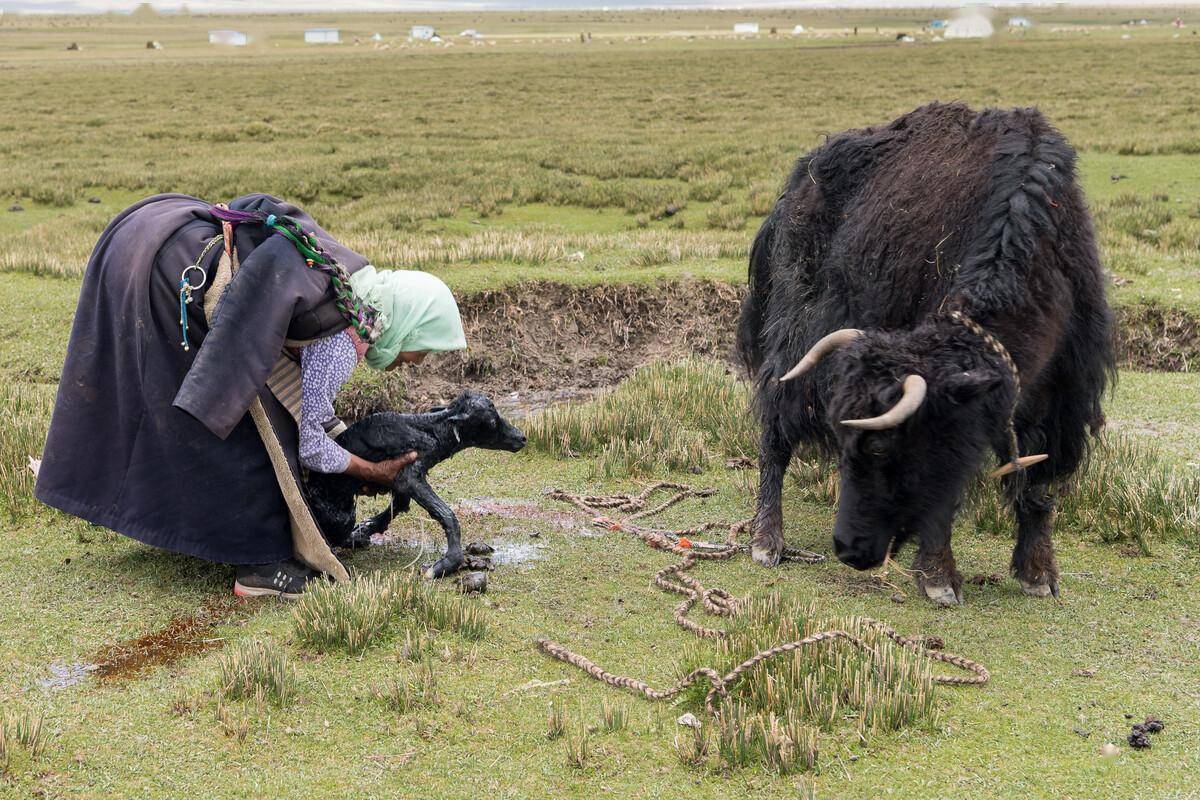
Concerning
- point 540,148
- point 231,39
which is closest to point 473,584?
Result: point 540,148

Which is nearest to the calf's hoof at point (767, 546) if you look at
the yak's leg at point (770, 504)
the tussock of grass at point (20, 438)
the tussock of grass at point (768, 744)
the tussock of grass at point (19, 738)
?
the yak's leg at point (770, 504)

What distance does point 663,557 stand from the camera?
215 inches

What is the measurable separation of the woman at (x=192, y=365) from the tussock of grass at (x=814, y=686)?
176 centimetres

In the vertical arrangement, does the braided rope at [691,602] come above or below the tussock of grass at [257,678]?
below

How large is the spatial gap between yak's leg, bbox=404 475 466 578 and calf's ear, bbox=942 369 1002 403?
2.18m

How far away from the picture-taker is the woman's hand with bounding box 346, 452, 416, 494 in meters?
4.86

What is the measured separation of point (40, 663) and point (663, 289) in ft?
23.0

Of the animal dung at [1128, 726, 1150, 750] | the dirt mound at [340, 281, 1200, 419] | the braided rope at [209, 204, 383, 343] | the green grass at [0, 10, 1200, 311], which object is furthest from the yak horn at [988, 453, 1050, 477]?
the green grass at [0, 10, 1200, 311]

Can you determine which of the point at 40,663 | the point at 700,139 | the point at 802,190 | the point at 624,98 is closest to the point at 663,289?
the point at 802,190

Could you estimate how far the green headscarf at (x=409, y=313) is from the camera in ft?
15.4

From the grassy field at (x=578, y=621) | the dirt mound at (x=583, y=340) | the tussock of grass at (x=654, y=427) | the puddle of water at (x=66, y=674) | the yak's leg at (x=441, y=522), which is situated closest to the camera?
the grassy field at (x=578, y=621)

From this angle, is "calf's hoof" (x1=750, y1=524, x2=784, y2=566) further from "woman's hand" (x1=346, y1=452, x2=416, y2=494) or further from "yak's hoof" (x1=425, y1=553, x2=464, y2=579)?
"woman's hand" (x1=346, y1=452, x2=416, y2=494)

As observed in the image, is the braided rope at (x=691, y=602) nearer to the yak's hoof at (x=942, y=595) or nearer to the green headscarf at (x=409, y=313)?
the yak's hoof at (x=942, y=595)

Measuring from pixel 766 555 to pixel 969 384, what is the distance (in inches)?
71.0
